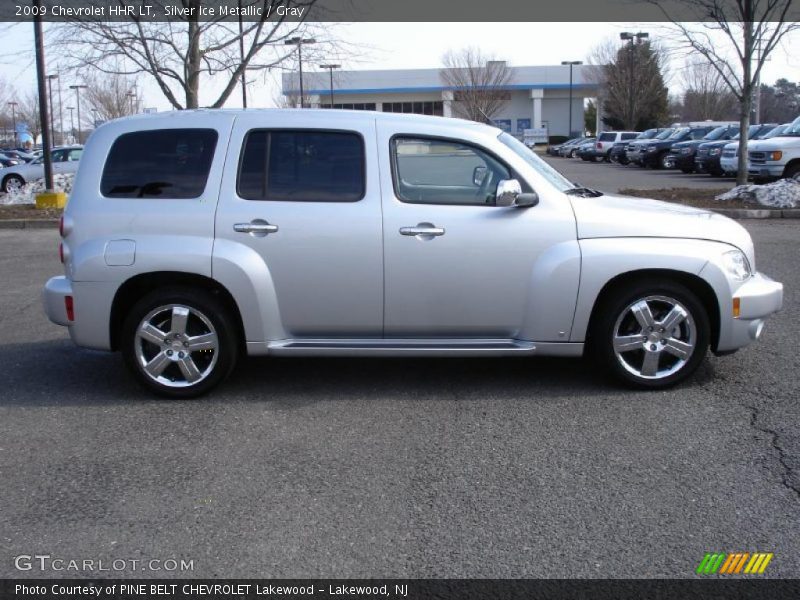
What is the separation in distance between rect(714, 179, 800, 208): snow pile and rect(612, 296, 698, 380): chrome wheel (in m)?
12.5

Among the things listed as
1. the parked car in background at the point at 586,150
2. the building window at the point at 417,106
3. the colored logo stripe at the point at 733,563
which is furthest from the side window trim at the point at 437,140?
the building window at the point at 417,106

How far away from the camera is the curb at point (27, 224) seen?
666 inches

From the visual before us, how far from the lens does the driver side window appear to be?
222 inches

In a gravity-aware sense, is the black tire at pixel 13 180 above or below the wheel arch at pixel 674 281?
above

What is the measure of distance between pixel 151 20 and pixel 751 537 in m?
16.9

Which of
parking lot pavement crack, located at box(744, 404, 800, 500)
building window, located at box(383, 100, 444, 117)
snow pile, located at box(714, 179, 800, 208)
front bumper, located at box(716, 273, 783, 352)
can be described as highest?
building window, located at box(383, 100, 444, 117)

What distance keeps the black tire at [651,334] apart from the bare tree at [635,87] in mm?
53736

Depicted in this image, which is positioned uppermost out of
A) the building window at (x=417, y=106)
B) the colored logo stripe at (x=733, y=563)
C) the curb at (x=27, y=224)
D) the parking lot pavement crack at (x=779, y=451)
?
the building window at (x=417, y=106)

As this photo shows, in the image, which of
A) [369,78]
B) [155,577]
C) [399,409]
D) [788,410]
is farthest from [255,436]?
[369,78]

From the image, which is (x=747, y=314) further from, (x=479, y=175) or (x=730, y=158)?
(x=730, y=158)

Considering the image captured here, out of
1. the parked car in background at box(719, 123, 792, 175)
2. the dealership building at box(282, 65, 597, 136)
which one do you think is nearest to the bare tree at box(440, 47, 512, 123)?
the dealership building at box(282, 65, 597, 136)

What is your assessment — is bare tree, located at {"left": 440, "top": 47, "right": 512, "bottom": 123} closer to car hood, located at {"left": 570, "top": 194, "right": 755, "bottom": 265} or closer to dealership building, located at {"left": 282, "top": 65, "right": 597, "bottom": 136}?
dealership building, located at {"left": 282, "top": 65, "right": 597, "bottom": 136}

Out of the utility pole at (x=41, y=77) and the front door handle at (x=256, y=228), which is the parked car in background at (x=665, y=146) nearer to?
the utility pole at (x=41, y=77)
